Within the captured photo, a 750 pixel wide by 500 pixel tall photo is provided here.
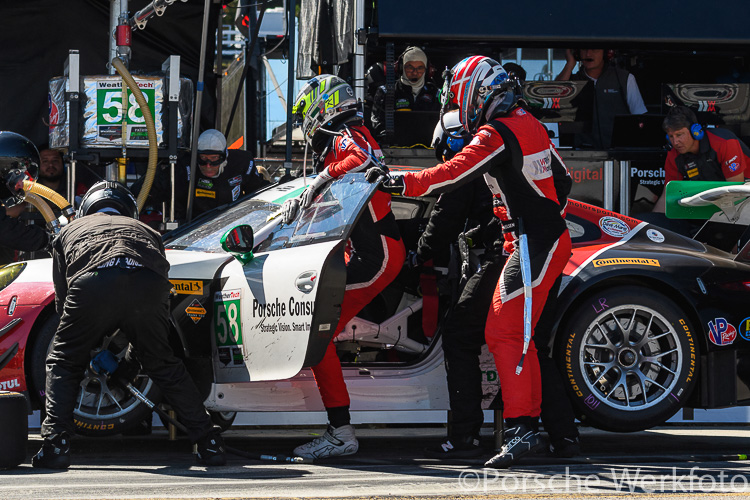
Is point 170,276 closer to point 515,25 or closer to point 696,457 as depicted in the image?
point 696,457

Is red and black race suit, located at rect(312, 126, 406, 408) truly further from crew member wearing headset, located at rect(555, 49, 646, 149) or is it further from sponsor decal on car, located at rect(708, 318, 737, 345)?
crew member wearing headset, located at rect(555, 49, 646, 149)

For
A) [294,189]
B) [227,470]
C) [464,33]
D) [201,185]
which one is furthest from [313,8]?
[227,470]

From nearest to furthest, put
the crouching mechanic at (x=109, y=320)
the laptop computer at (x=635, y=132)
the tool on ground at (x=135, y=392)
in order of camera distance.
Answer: the crouching mechanic at (x=109, y=320) < the tool on ground at (x=135, y=392) < the laptop computer at (x=635, y=132)

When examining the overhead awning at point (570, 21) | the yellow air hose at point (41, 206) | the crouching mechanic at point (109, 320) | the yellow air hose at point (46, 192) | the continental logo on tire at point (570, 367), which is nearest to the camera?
the crouching mechanic at point (109, 320)

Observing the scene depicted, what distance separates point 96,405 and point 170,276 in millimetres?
825

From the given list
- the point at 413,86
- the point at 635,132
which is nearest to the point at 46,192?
the point at 413,86

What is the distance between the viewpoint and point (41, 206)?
25.8 feet

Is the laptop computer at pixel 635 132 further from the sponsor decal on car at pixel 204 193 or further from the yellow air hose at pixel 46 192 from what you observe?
the yellow air hose at pixel 46 192

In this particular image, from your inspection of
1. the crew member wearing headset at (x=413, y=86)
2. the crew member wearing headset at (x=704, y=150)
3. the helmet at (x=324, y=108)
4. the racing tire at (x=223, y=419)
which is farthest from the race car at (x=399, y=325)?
the crew member wearing headset at (x=413, y=86)

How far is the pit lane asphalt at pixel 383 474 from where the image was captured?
4.91 m

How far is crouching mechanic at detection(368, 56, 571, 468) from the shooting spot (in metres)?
5.70

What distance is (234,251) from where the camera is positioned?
568 cm

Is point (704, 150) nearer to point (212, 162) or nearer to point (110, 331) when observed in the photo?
point (212, 162)

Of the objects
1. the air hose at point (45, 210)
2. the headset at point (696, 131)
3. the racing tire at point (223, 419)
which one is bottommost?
the racing tire at point (223, 419)
